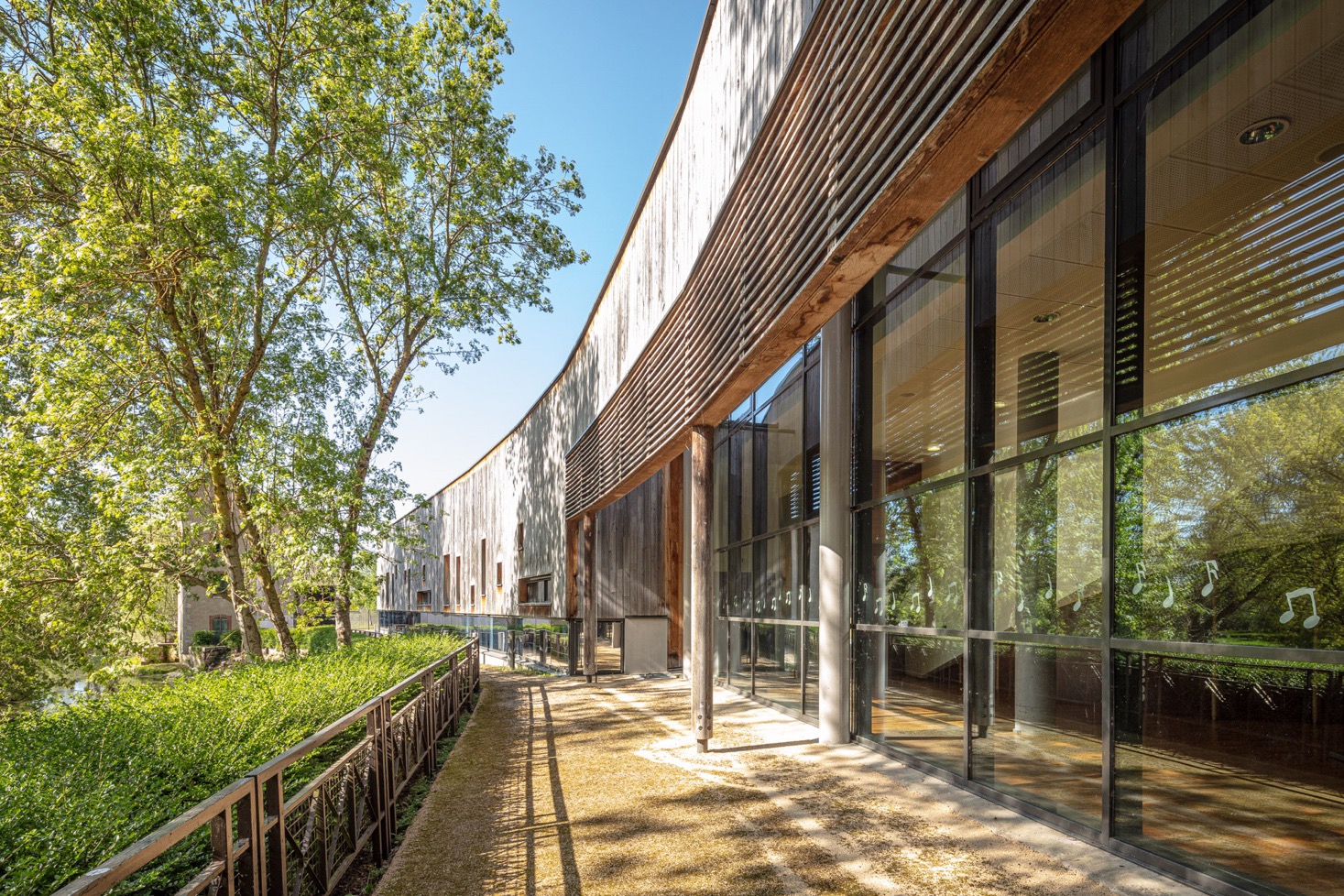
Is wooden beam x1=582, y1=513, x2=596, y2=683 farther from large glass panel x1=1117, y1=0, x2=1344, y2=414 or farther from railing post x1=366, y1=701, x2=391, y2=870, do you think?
large glass panel x1=1117, y1=0, x2=1344, y2=414

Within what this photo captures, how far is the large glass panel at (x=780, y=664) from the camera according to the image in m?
9.79

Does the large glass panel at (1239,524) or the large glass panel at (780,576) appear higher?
the large glass panel at (1239,524)

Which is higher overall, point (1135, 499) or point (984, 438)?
point (984, 438)

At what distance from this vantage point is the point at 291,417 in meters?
14.4

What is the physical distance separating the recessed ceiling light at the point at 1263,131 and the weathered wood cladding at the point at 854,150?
6.33ft

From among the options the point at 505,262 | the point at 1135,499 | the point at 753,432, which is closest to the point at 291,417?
the point at 505,262

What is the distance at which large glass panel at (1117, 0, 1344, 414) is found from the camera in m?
3.76

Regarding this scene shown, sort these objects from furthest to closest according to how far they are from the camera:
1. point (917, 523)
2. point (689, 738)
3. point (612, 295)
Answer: point (612, 295)
point (689, 738)
point (917, 523)

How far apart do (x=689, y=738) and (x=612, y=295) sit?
7.14 metres

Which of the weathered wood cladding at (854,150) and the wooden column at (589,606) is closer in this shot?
the weathered wood cladding at (854,150)

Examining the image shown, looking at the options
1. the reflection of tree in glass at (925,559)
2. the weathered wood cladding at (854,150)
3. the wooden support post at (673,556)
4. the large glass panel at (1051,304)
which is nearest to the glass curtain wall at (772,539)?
the reflection of tree in glass at (925,559)

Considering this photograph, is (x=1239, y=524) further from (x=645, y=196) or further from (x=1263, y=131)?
(x=645, y=196)

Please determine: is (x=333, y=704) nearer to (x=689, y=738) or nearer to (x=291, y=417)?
(x=689, y=738)

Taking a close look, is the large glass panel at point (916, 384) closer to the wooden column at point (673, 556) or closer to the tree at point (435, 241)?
the tree at point (435, 241)
